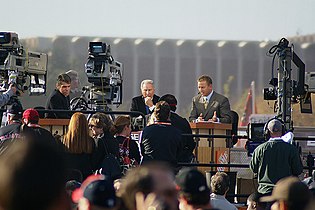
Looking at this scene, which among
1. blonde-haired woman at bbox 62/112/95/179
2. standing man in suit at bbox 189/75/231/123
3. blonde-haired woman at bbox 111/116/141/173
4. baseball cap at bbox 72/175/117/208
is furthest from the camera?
standing man in suit at bbox 189/75/231/123

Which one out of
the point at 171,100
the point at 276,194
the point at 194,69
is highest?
the point at 194,69

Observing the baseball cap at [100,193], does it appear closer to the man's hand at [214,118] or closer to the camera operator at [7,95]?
the camera operator at [7,95]

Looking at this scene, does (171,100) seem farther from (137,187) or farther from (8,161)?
(8,161)

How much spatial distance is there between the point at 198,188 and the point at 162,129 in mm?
5434

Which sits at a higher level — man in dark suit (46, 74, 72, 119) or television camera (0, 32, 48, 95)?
television camera (0, 32, 48, 95)

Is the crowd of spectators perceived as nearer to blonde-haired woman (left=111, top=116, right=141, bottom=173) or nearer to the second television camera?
blonde-haired woman (left=111, top=116, right=141, bottom=173)

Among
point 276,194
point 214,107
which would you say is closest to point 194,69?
point 214,107

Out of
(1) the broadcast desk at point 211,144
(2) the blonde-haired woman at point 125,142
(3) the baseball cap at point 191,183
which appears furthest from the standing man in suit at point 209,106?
(3) the baseball cap at point 191,183

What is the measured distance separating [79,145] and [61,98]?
7.05ft

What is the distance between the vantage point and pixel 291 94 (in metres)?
12.6

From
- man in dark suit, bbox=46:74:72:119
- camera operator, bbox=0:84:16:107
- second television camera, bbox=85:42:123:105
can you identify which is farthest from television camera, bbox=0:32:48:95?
second television camera, bbox=85:42:123:105

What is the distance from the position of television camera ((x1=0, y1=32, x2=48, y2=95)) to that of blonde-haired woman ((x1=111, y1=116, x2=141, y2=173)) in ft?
7.21

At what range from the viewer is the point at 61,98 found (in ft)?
39.6

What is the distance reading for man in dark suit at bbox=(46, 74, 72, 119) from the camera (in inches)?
474
